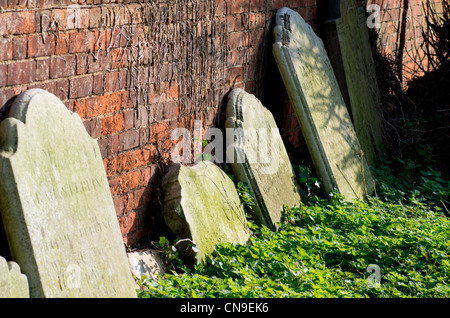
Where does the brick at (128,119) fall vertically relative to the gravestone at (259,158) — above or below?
above

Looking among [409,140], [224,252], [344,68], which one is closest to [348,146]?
[344,68]

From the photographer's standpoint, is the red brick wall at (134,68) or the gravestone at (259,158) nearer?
the red brick wall at (134,68)

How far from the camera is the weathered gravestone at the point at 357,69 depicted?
5668 mm

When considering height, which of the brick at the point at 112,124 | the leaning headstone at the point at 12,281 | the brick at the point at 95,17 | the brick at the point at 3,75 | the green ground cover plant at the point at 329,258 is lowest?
the green ground cover plant at the point at 329,258

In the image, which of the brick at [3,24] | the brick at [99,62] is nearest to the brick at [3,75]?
the brick at [3,24]

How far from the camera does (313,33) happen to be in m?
5.35

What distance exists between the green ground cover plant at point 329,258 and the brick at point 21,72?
1.19 meters

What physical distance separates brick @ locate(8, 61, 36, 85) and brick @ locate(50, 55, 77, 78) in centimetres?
13

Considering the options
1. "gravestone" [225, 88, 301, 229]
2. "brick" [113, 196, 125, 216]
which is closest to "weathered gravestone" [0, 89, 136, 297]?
"brick" [113, 196, 125, 216]

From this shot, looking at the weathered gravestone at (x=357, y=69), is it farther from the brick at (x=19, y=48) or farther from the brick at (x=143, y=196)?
the brick at (x=19, y=48)

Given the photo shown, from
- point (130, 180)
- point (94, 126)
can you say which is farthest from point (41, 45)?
point (130, 180)

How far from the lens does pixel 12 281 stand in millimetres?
2287

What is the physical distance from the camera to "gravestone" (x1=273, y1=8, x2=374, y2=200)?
4.76 meters

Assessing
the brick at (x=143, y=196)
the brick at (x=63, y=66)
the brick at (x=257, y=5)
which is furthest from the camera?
the brick at (x=257, y=5)
